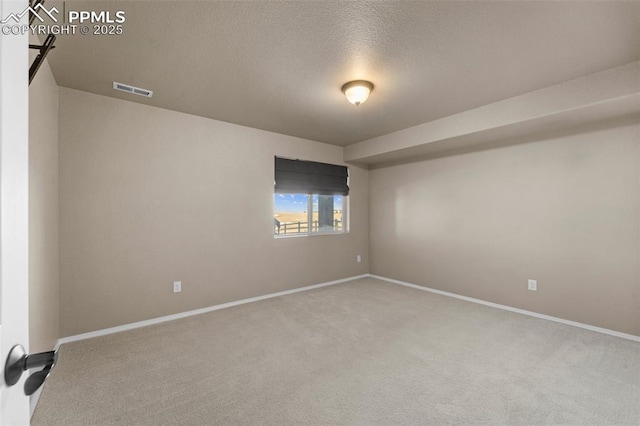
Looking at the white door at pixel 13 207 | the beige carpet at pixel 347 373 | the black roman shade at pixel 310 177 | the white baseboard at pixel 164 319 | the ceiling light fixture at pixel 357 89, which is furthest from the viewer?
the black roman shade at pixel 310 177

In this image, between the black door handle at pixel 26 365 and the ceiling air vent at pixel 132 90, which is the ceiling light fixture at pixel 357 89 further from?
the black door handle at pixel 26 365

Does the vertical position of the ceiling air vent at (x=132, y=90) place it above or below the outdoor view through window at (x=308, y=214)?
above

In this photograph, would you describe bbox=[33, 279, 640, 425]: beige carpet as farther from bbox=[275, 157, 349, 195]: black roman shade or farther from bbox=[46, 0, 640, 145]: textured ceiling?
bbox=[46, 0, 640, 145]: textured ceiling

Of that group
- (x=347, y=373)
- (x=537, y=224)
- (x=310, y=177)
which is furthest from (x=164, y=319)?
(x=537, y=224)

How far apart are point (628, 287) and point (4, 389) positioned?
4.29 m

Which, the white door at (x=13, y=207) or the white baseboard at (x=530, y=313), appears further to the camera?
the white baseboard at (x=530, y=313)

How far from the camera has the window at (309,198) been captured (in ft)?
14.1

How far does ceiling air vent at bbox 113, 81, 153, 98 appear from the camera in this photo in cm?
265

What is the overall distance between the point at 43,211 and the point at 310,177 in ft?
10.4

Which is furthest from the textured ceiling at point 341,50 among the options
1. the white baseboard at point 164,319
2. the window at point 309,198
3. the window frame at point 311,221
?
the white baseboard at point 164,319

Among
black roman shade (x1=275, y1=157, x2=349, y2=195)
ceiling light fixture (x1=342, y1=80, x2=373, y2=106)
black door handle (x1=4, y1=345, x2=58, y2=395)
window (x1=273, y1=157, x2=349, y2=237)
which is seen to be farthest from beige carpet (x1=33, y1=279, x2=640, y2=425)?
ceiling light fixture (x1=342, y1=80, x2=373, y2=106)

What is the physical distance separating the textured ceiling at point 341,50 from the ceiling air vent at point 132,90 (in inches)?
3.2

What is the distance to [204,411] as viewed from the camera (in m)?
1.76

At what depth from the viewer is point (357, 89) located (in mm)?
2582
